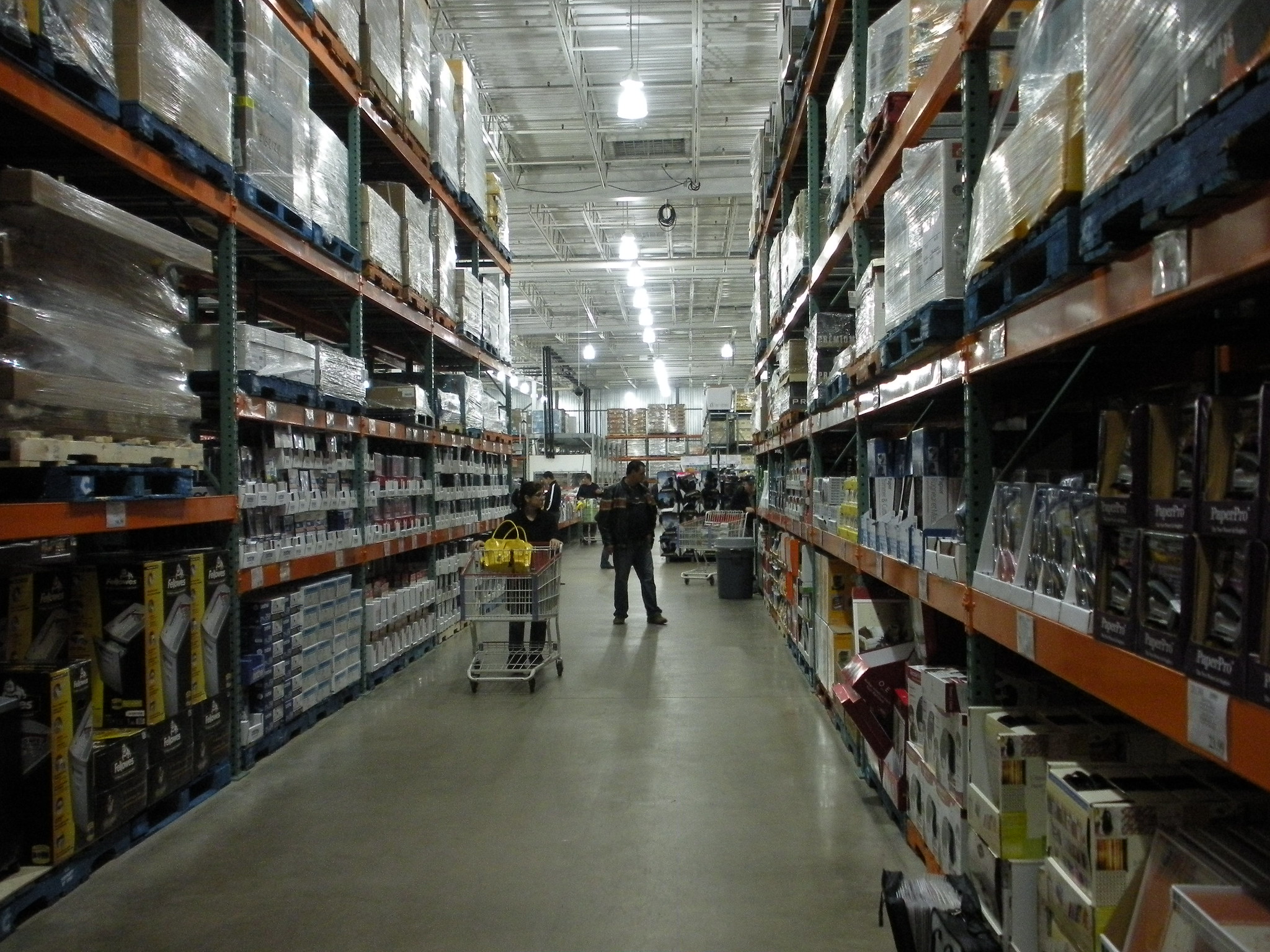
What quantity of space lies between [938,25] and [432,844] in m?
4.18

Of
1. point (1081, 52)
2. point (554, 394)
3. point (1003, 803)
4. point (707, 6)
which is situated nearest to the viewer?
point (1081, 52)

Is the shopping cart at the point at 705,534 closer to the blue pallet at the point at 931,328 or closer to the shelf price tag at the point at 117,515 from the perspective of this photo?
the blue pallet at the point at 931,328

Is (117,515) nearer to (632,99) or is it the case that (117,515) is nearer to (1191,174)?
(1191,174)

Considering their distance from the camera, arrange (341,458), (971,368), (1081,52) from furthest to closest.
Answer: (341,458) → (971,368) → (1081,52)

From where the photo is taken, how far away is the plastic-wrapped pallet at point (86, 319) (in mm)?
2953

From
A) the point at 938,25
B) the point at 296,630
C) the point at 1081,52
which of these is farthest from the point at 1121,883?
the point at 296,630

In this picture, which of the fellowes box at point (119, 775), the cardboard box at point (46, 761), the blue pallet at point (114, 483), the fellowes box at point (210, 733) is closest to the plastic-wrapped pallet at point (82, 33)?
the blue pallet at point (114, 483)

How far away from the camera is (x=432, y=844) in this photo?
363cm

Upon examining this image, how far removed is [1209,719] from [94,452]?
3604mm

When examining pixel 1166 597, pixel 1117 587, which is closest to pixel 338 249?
pixel 1117 587

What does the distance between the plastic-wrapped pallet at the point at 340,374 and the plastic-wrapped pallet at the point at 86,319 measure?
5.40 feet

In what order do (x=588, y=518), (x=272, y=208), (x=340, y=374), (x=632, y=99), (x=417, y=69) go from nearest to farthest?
(x=272, y=208) < (x=340, y=374) < (x=417, y=69) < (x=632, y=99) < (x=588, y=518)

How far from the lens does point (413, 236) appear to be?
7086 mm

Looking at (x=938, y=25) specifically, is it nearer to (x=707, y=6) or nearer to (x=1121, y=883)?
(x=1121, y=883)
